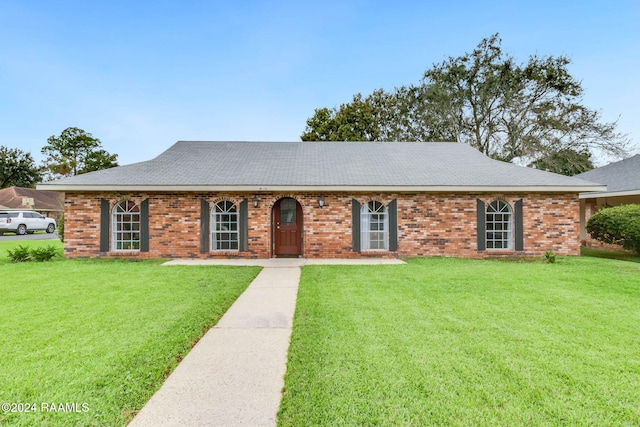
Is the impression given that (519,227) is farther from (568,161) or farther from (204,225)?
(568,161)

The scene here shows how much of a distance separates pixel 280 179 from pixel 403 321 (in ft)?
21.8

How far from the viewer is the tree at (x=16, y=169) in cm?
4056

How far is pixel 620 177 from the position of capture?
12914 mm

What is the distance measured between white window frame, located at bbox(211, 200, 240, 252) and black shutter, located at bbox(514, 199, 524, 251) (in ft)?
29.5

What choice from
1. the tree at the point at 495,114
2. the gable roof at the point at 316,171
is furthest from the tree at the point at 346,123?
the gable roof at the point at 316,171

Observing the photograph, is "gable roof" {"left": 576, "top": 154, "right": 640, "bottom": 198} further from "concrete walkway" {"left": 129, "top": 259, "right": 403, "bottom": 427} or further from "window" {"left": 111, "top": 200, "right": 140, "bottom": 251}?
"window" {"left": 111, "top": 200, "right": 140, "bottom": 251}

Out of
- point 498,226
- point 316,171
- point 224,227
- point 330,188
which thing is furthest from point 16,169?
point 498,226

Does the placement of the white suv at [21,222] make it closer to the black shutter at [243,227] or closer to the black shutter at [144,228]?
the black shutter at [144,228]

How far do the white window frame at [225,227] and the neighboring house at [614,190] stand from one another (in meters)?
13.5

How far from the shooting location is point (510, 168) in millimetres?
11078

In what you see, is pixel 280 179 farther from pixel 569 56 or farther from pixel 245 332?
pixel 569 56

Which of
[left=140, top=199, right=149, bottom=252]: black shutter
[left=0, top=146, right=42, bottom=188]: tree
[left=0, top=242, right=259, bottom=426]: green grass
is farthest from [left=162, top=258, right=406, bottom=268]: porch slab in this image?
[left=0, top=146, right=42, bottom=188]: tree

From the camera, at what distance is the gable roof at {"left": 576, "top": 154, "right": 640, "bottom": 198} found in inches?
441

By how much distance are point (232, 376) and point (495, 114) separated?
86.7 feet
